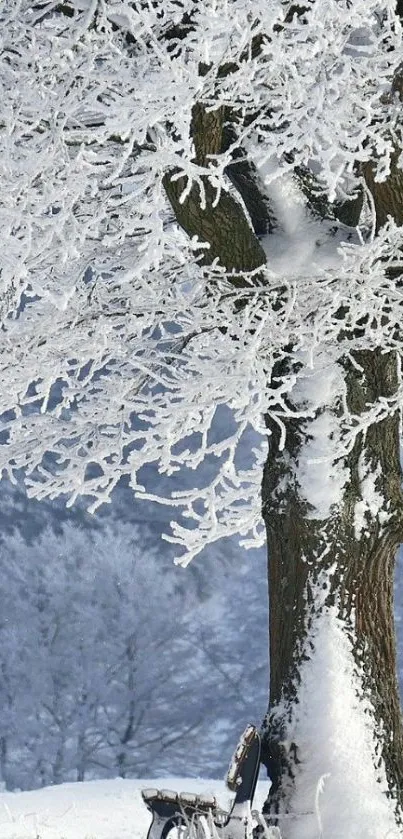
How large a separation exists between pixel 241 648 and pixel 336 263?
54.8ft

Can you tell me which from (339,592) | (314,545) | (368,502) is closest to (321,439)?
(368,502)

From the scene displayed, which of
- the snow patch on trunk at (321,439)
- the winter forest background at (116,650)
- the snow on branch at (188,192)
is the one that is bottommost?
the winter forest background at (116,650)

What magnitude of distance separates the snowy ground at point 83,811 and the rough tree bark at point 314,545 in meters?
2.02

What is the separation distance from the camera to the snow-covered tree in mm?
4984

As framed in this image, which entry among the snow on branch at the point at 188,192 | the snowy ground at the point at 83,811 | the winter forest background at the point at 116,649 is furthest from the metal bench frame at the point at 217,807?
the winter forest background at the point at 116,649

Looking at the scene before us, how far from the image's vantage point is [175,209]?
567 centimetres

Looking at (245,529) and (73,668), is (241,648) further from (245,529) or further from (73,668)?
(245,529)

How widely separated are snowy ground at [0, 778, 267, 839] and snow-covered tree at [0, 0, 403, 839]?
2164 millimetres

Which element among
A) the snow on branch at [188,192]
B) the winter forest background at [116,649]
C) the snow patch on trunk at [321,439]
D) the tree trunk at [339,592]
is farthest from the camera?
the winter forest background at [116,649]

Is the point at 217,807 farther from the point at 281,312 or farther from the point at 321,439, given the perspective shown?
the point at 281,312

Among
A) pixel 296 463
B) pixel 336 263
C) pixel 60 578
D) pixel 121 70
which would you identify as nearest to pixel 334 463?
pixel 296 463

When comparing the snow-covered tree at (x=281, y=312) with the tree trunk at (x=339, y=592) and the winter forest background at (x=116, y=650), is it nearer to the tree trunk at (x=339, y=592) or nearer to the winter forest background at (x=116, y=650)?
the tree trunk at (x=339, y=592)

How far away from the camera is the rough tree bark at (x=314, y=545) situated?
18.4ft

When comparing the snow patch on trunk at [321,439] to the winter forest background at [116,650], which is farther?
the winter forest background at [116,650]
